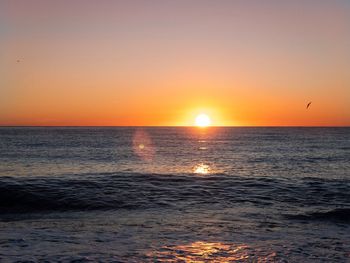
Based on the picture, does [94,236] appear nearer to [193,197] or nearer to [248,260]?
[248,260]

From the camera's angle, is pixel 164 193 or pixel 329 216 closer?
pixel 329 216

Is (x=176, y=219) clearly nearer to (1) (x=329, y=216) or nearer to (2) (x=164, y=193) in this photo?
(2) (x=164, y=193)

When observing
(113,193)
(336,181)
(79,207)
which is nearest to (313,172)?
(336,181)

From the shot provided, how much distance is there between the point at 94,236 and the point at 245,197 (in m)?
11.5

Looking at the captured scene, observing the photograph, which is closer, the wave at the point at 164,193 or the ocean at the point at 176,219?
the ocean at the point at 176,219

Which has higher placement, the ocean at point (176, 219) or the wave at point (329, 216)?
the ocean at point (176, 219)

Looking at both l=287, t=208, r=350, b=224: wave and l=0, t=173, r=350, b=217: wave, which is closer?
l=287, t=208, r=350, b=224: wave

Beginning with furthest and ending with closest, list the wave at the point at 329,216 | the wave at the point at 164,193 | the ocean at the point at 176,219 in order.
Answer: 1. the wave at the point at 164,193
2. the wave at the point at 329,216
3. the ocean at the point at 176,219

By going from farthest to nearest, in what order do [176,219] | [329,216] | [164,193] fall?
[164,193]
[329,216]
[176,219]

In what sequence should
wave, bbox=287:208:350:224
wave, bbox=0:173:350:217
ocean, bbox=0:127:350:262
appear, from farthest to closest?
wave, bbox=0:173:350:217, wave, bbox=287:208:350:224, ocean, bbox=0:127:350:262

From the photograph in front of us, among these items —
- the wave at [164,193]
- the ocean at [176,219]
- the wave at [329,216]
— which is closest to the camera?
the ocean at [176,219]

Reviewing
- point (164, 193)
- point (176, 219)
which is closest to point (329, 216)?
point (176, 219)

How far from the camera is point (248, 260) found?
1145cm

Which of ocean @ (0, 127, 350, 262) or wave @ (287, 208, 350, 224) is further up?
ocean @ (0, 127, 350, 262)
